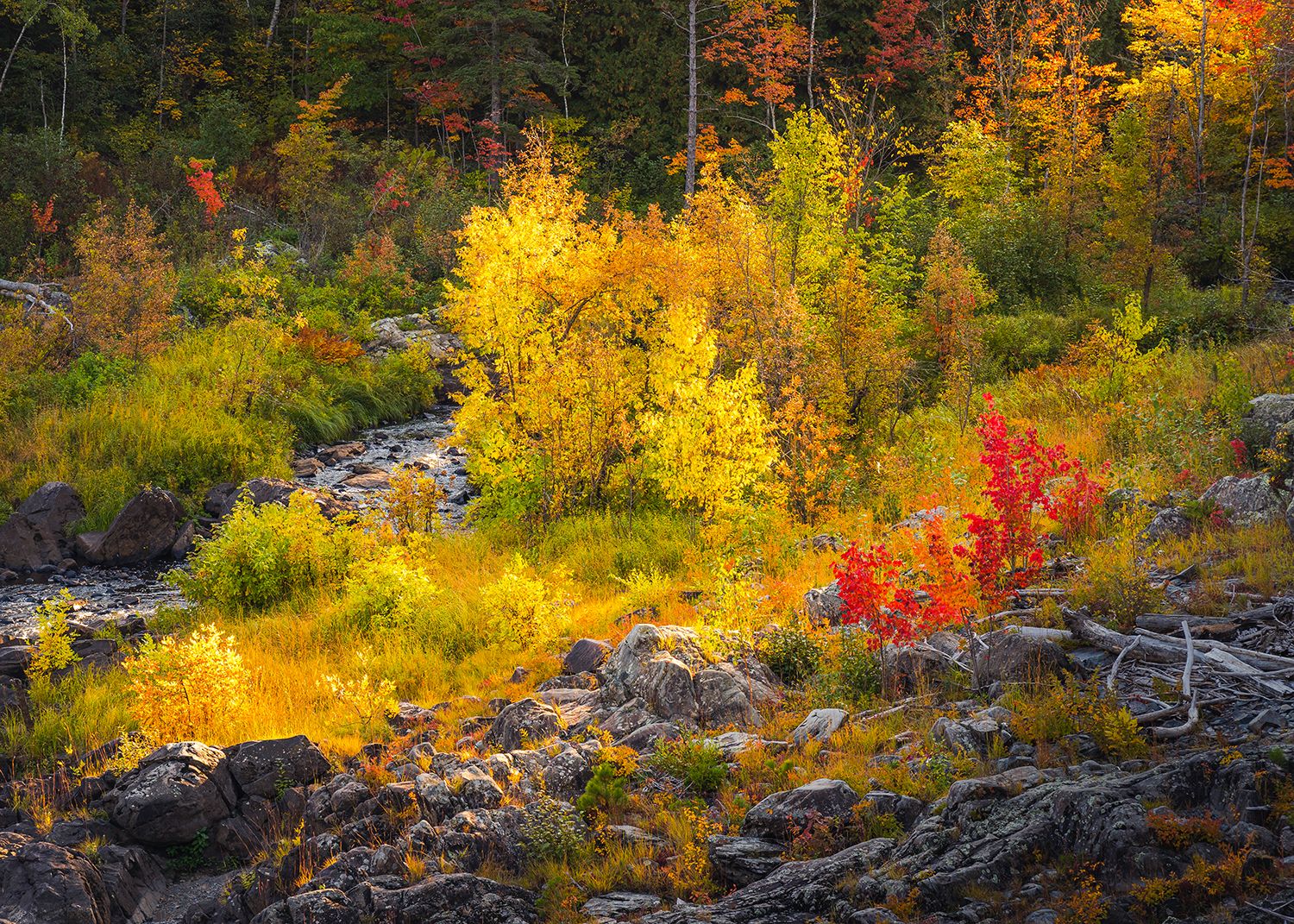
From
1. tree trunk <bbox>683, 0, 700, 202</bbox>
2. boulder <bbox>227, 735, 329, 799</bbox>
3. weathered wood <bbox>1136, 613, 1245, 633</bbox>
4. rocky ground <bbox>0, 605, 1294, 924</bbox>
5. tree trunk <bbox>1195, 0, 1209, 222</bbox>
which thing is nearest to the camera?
rocky ground <bbox>0, 605, 1294, 924</bbox>

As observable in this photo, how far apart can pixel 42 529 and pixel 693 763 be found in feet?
42.8

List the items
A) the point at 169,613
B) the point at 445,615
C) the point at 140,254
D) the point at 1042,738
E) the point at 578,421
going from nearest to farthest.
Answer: the point at 1042,738 < the point at 445,615 < the point at 169,613 < the point at 578,421 < the point at 140,254

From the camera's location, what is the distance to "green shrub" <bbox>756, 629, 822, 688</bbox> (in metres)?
8.71

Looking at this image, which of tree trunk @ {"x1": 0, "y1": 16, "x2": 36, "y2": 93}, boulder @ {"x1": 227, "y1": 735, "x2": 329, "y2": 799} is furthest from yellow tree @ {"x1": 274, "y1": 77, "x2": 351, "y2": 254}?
boulder @ {"x1": 227, "y1": 735, "x2": 329, "y2": 799}

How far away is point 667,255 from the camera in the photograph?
47.3 ft

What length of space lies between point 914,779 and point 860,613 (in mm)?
1618

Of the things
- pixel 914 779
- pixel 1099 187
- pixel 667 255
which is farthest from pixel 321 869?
pixel 1099 187

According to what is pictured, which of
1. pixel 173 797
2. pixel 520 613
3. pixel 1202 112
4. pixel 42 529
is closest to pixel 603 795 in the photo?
pixel 173 797

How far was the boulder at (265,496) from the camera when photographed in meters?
15.9

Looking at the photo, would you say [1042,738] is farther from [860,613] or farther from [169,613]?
[169,613]

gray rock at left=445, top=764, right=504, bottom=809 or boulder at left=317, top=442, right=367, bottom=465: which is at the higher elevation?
boulder at left=317, top=442, right=367, bottom=465

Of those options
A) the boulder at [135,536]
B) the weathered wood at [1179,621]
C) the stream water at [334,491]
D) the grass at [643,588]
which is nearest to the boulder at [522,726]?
the grass at [643,588]

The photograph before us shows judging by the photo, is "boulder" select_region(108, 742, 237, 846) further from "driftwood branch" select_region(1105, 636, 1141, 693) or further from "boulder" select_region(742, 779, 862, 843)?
"driftwood branch" select_region(1105, 636, 1141, 693)

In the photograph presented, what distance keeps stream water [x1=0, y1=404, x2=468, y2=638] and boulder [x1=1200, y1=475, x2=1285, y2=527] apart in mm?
11115
